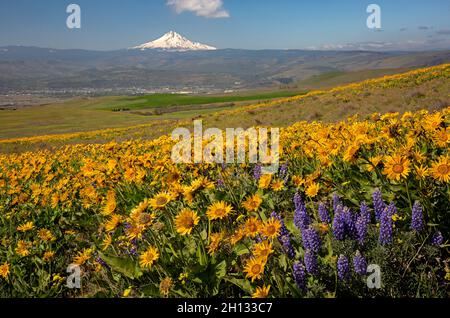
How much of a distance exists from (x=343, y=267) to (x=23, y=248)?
3.94 metres

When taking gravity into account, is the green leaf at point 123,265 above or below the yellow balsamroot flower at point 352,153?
below

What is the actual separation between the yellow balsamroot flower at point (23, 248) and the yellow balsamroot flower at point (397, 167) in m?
4.13

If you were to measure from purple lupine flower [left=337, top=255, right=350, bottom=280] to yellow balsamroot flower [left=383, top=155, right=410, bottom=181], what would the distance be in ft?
2.83

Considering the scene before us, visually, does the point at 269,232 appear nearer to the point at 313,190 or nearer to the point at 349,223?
the point at 349,223

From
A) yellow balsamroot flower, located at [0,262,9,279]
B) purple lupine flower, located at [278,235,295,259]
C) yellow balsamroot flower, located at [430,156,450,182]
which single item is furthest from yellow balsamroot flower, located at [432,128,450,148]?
yellow balsamroot flower, located at [0,262,9,279]

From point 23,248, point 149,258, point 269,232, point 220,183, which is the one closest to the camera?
point 269,232

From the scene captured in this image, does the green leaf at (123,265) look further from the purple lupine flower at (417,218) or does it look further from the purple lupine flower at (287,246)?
the purple lupine flower at (417,218)

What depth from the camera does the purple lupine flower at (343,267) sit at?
2.72 m

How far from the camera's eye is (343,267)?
2.72 m

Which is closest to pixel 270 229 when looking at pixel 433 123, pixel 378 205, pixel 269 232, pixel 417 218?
pixel 269 232

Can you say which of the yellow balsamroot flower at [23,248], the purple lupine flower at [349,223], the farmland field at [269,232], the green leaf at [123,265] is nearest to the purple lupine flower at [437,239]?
the farmland field at [269,232]

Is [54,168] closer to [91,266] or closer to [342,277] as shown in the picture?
[91,266]
